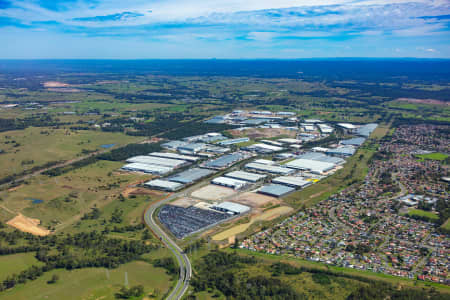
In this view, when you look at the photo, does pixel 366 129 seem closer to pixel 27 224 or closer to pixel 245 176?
pixel 245 176

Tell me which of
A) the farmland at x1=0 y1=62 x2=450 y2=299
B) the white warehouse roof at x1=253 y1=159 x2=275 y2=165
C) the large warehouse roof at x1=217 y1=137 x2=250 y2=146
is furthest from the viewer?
the large warehouse roof at x1=217 y1=137 x2=250 y2=146

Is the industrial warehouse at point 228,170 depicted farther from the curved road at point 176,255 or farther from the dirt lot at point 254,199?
the curved road at point 176,255

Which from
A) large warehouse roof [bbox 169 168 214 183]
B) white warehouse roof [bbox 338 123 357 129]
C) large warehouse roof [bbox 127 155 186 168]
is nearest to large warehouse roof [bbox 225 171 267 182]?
large warehouse roof [bbox 169 168 214 183]

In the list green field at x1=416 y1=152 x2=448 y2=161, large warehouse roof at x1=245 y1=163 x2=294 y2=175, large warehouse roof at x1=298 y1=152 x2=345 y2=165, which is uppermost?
green field at x1=416 y1=152 x2=448 y2=161

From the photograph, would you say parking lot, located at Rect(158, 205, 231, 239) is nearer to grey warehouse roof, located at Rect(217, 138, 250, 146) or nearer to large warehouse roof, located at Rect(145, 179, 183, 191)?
large warehouse roof, located at Rect(145, 179, 183, 191)

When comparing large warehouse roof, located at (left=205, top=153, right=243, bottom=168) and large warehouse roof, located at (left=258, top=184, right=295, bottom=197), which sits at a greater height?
large warehouse roof, located at (left=205, top=153, right=243, bottom=168)

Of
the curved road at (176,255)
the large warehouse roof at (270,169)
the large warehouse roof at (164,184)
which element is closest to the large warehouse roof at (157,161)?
the large warehouse roof at (164,184)

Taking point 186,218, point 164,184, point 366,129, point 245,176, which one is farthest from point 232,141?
point 186,218
